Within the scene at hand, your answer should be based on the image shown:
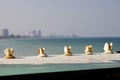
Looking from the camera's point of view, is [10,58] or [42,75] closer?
[42,75]

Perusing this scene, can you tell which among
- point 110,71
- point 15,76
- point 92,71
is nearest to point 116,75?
point 110,71

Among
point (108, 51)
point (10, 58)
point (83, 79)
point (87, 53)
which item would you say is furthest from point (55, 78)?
point (108, 51)

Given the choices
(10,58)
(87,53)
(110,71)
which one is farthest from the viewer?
(87,53)

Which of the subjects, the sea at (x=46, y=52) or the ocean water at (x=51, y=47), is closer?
the sea at (x=46, y=52)

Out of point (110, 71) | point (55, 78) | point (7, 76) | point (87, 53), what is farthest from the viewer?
point (87, 53)

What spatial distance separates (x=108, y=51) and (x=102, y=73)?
8401mm

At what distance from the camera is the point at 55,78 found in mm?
3289

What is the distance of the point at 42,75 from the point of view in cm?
326

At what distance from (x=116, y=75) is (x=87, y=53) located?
24.8 feet

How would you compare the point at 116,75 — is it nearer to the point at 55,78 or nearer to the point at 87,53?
the point at 55,78

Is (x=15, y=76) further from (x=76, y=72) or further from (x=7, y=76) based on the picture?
(x=76, y=72)

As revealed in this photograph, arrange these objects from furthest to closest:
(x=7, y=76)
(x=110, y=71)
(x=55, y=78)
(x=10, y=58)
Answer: (x=10, y=58), (x=110, y=71), (x=55, y=78), (x=7, y=76)

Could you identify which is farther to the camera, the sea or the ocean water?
the ocean water

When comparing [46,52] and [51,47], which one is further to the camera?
[51,47]
